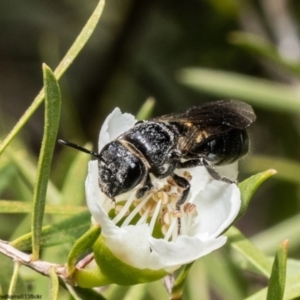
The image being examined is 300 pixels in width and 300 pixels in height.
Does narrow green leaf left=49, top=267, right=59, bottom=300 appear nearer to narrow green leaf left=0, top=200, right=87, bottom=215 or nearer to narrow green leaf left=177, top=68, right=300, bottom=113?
narrow green leaf left=0, top=200, right=87, bottom=215

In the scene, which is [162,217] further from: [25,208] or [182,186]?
[25,208]

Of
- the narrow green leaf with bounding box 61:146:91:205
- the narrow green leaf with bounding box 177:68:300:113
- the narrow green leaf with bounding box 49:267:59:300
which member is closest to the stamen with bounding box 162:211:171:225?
the narrow green leaf with bounding box 49:267:59:300

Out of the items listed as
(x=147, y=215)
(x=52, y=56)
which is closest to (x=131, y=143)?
(x=147, y=215)

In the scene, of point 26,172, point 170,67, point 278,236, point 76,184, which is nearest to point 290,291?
point 76,184

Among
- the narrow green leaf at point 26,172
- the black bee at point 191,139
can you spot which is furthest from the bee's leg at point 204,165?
the narrow green leaf at point 26,172

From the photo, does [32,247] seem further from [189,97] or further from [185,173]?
[189,97]
